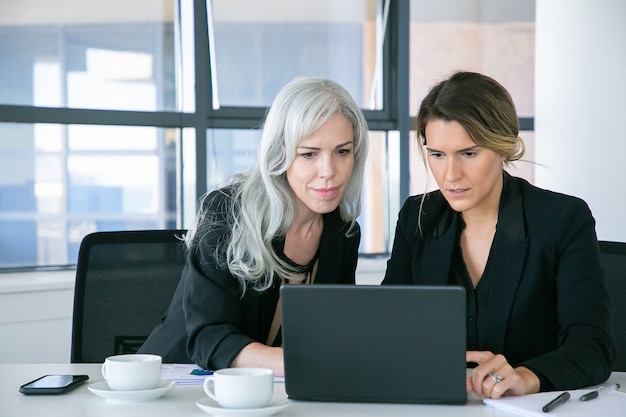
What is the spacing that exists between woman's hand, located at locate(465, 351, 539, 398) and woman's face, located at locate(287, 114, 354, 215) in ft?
2.02

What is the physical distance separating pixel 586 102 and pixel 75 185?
7.33 feet

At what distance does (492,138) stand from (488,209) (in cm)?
24

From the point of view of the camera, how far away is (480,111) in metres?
1.89

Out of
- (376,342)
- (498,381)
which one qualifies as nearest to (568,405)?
(498,381)

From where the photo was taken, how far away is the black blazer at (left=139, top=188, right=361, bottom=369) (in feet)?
5.85

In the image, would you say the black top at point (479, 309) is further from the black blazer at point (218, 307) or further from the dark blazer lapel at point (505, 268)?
the black blazer at point (218, 307)

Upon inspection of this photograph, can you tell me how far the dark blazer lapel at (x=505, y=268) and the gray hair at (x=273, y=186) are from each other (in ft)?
1.27

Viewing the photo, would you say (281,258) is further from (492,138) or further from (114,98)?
(114,98)

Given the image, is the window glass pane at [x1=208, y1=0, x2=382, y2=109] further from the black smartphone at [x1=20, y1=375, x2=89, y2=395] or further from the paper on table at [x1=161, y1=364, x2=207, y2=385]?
the black smartphone at [x1=20, y1=375, x2=89, y2=395]

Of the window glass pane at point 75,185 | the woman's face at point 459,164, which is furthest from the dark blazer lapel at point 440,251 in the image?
the window glass pane at point 75,185

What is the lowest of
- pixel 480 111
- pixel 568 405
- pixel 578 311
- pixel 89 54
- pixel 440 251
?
pixel 568 405

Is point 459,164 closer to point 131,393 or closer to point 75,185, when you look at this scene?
point 131,393

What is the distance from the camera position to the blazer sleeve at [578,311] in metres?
1.59

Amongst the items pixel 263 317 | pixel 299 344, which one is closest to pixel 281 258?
pixel 263 317
